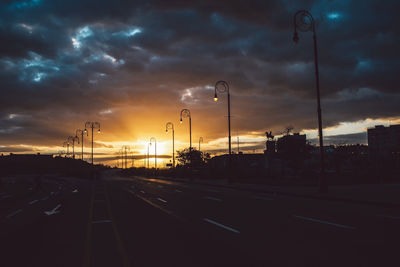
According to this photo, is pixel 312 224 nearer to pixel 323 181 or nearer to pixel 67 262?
pixel 67 262

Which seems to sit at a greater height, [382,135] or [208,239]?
[382,135]

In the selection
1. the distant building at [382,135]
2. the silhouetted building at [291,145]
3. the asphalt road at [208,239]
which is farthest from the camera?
the distant building at [382,135]

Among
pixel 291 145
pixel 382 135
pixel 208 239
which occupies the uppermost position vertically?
pixel 382 135

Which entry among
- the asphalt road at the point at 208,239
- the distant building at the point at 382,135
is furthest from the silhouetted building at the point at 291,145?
the distant building at the point at 382,135

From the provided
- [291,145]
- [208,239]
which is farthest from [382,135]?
[208,239]

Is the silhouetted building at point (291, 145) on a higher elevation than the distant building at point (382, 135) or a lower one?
lower

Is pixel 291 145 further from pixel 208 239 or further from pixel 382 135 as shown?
pixel 382 135

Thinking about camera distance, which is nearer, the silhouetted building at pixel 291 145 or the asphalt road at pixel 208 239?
the asphalt road at pixel 208 239

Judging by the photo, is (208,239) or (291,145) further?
(291,145)

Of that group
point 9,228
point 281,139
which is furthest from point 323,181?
point 281,139

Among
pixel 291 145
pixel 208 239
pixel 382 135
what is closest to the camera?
pixel 208 239

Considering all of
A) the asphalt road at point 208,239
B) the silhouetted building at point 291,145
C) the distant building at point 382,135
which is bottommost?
the asphalt road at point 208,239

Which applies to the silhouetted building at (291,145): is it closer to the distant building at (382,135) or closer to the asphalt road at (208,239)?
the asphalt road at (208,239)

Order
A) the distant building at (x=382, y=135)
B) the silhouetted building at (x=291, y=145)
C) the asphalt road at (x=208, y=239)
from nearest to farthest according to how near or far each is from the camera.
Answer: the asphalt road at (x=208, y=239) < the silhouetted building at (x=291, y=145) < the distant building at (x=382, y=135)
